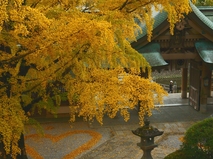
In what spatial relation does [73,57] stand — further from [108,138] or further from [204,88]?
[204,88]

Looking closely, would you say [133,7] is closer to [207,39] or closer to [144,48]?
[144,48]

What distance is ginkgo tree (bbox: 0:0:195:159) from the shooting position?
234 inches

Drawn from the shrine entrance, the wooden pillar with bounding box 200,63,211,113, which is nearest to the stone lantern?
the shrine entrance

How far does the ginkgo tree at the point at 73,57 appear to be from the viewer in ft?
19.5

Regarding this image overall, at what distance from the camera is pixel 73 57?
22.6ft

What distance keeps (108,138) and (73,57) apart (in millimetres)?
6839

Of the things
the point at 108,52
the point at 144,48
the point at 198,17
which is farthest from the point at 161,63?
the point at 108,52

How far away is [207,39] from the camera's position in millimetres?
15375

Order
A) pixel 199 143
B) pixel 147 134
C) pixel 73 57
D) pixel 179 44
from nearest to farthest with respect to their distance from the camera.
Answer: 1. pixel 73 57
2. pixel 199 143
3. pixel 147 134
4. pixel 179 44

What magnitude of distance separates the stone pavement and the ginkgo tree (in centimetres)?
426

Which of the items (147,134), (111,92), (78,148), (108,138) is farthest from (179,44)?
(111,92)

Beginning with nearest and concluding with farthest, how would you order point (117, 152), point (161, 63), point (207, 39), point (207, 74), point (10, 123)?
1. point (10, 123)
2. point (117, 152)
3. point (161, 63)
4. point (207, 39)
5. point (207, 74)

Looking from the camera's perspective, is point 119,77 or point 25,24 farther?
point 119,77

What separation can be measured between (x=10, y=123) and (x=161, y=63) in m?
9.09
